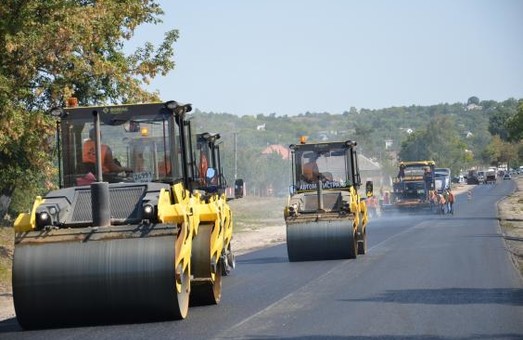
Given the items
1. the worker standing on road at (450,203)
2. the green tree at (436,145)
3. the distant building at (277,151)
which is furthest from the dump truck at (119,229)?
the green tree at (436,145)

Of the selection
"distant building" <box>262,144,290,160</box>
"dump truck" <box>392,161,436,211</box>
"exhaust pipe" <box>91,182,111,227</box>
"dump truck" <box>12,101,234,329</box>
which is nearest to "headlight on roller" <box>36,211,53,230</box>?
"dump truck" <box>12,101,234,329</box>

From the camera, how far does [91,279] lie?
465 inches

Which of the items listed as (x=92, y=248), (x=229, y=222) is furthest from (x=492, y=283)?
(x=92, y=248)

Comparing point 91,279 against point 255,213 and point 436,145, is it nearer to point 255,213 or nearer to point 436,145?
point 255,213

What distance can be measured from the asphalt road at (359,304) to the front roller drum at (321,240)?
0.32m

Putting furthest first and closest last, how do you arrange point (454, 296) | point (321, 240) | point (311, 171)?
point (311, 171)
point (321, 240)
point (454, 296)

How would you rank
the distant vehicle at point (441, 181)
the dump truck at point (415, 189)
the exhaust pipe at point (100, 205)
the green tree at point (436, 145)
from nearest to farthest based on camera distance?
the exhaust pipe at point (100, 205) → the dump truck at point (415, 189) → the distant vehicle at point (441, 181) → the green tree at point (436, 145)

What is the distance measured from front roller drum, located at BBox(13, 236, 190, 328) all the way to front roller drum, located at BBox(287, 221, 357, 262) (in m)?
10.7

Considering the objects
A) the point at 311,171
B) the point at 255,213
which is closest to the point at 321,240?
the point at 311,171

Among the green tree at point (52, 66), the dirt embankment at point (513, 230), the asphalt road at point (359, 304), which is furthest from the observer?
the dirt embankment at point (513, 230)

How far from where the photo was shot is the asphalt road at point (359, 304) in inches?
445

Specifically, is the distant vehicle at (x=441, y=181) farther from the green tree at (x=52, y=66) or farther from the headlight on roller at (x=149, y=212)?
the headlight on roller at (x=149, y=212)

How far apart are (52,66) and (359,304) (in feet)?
37.3

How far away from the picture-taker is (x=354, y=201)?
75.5 ft
